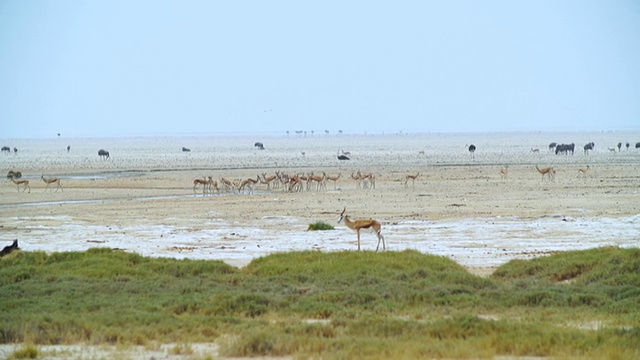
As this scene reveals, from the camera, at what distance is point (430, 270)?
1675cm

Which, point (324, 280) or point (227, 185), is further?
point (227, 185)

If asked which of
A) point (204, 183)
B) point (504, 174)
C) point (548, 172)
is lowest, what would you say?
point (204, 183)

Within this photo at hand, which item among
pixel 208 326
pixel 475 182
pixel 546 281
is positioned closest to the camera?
pixel 208 326

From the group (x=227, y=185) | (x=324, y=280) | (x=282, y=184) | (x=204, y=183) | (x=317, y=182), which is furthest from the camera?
(x=282, y=184)

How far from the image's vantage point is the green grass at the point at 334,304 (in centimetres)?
1117

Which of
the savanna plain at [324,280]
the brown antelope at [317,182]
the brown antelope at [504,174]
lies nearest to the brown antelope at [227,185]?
the brown antelope at [317,182]

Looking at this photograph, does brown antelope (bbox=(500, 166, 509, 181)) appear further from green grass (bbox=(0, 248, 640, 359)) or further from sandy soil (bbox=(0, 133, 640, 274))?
green grass (bbox=(0, 248, 640, 359))

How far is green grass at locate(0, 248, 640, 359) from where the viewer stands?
440 inches

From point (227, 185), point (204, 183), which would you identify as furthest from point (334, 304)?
point (227, 185)

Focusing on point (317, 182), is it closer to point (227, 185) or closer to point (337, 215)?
point (227, 185)

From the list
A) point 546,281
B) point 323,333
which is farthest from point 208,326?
point 546,281

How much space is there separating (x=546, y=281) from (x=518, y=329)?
4940mm

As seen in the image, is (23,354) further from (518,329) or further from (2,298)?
(518,329)

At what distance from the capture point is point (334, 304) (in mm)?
14211
